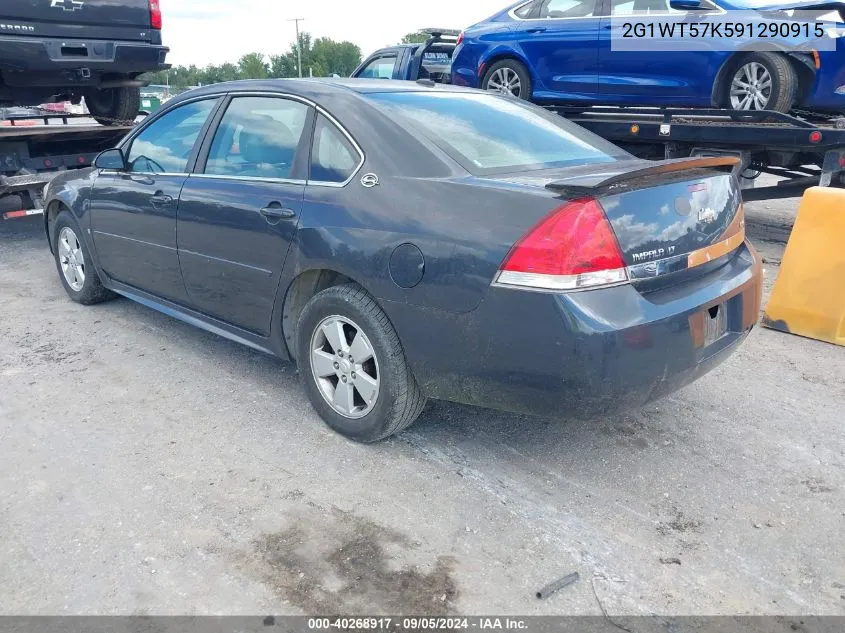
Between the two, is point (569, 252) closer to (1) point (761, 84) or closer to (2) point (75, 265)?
(2) point (75, 265)

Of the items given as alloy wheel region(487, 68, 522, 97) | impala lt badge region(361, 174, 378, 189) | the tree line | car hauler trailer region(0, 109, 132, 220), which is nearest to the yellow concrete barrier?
impala lt badge region(361, 174, 378, 189)

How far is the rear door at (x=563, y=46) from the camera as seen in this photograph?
800cm

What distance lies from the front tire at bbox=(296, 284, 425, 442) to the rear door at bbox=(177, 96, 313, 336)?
35cm

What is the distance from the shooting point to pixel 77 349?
4758mm

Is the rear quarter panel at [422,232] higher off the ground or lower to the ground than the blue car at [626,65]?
lower

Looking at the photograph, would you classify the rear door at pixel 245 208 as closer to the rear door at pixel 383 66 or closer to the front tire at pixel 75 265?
the front tire at pixel 75 265

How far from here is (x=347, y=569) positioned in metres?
2.64

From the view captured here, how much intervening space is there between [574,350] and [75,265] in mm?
4263

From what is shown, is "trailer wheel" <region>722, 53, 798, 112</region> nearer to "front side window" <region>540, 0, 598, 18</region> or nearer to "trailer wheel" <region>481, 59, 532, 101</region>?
"front side window" <region>540, 0, 598, 18</region>

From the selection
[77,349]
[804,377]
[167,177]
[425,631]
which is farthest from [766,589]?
[77,349]

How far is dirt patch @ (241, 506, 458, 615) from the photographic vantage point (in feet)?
8.12

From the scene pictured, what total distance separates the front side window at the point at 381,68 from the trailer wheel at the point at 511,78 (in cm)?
334

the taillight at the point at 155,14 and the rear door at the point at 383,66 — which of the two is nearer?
the taillight at the point at 155,14

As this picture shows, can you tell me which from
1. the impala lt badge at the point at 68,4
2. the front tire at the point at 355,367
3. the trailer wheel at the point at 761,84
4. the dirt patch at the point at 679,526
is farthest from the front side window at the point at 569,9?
the dirt patch at the point at 679,526
